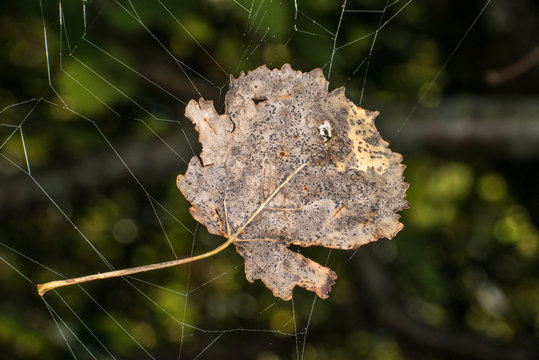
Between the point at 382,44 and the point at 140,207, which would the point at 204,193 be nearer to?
the point at 382,44

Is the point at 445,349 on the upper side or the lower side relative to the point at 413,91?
lower

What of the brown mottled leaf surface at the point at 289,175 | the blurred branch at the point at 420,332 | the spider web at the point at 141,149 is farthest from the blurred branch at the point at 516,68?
the blurred branch at the point at 420,332

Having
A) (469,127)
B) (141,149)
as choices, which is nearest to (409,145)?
(469,127)

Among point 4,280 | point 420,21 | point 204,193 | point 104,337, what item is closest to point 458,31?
point 420,21

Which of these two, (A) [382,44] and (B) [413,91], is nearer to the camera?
(A) [382,44]

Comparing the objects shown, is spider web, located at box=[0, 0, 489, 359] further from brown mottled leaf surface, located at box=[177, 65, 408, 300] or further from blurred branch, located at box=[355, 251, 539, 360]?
brown mottled leaf surface, located at box=[177, 65, 408, 300]
